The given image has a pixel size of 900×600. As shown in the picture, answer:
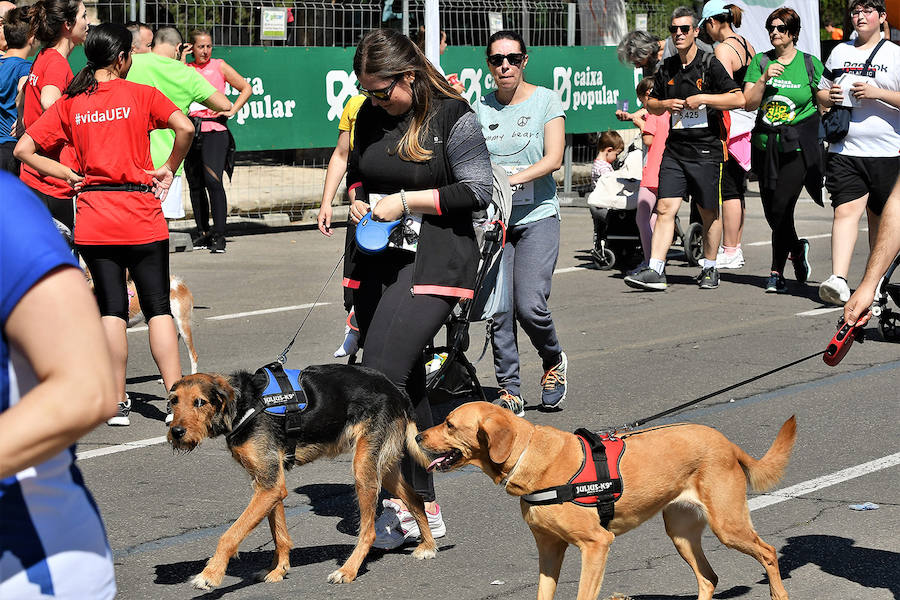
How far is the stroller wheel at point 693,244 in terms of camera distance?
496 inches

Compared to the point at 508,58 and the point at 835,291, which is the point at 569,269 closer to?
the point at 835,291

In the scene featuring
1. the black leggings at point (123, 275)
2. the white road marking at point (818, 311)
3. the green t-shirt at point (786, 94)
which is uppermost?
the green t-shirt at point (786, 94)

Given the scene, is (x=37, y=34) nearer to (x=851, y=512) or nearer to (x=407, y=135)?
(x=407, y=135)

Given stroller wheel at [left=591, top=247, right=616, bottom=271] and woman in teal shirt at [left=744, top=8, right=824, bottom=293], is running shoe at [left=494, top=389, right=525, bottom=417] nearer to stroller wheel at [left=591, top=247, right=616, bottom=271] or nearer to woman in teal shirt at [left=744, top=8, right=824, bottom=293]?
woman in teal shirt at [left=744, top=8, right=824, bottom=293]

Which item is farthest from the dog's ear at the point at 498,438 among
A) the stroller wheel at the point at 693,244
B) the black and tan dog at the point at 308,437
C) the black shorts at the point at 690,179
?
the stroller wheel at the point at 693,244

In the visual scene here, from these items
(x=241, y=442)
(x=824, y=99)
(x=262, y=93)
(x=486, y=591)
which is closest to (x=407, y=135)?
(x=241, y=442)

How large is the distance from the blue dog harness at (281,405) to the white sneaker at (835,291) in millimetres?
5933

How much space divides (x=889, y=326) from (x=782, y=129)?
2.69m

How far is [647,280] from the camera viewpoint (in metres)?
11.0

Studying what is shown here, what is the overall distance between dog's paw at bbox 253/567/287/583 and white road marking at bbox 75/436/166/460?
190 centimetres

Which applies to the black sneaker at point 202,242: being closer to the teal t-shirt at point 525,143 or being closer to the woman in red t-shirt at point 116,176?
the teal t-shirt at point 525,143

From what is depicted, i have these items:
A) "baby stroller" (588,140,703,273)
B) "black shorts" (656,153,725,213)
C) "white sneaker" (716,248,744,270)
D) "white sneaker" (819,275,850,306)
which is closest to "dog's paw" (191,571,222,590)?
"white sneaker" (819,275,850,306)

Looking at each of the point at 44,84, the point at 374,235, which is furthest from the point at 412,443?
the point at 44,84

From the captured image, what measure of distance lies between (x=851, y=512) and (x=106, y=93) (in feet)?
13.8
